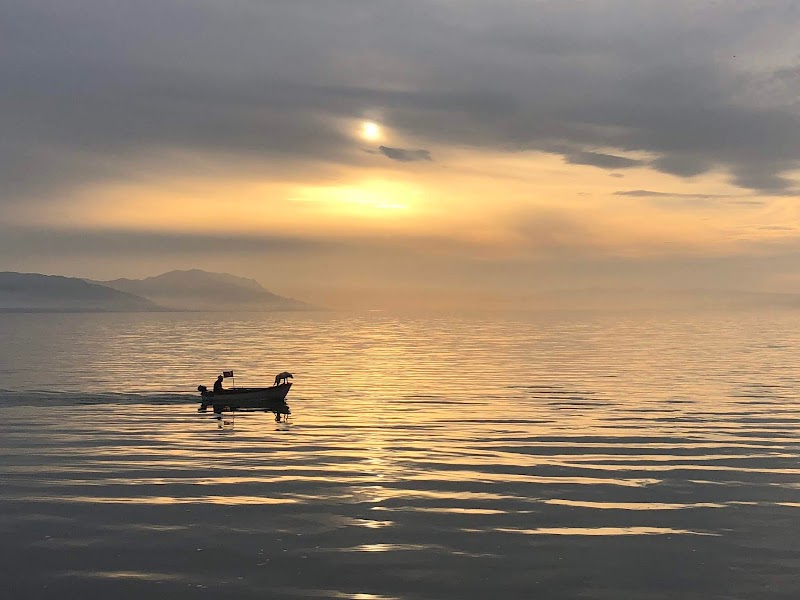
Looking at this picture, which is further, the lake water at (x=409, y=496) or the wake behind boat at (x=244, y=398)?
the wake behind boat at (x=244, y=398)

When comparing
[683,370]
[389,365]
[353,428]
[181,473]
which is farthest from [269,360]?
[181,473]

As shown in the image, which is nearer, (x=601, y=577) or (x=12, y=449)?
(x=601, y=577)

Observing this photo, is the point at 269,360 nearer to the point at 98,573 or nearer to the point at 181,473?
the point at 181,473

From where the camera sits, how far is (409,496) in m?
34.5

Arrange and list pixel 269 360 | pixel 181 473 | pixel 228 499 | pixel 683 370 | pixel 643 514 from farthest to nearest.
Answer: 1. pixel 269 360
2. pixel 683 370
3. pixel 181 473
4. pixel 228 499
5. pixel 643 514

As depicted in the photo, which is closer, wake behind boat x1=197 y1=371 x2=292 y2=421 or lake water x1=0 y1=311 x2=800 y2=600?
lake water x1=0 y1=311 x2=800 y2=600

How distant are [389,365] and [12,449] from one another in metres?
71.7

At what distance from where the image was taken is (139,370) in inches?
4289

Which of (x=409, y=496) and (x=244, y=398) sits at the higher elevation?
(x=244, y=398)

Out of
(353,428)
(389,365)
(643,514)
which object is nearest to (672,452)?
(643,514)

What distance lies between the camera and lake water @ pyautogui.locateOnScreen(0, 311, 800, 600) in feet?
79.7

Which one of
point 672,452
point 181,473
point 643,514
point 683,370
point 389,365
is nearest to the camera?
point 643,514

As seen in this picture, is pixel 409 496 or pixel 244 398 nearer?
pixel 409 496

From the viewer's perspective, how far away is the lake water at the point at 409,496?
79.7 ft
